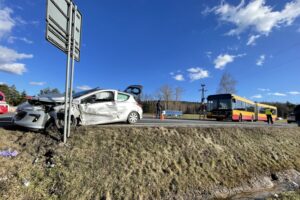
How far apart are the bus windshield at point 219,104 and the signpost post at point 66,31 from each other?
18.8 metres

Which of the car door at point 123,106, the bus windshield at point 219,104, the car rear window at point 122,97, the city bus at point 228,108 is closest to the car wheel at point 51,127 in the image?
the car door at point 123,106

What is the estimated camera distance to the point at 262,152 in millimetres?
10875

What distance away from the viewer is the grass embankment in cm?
546

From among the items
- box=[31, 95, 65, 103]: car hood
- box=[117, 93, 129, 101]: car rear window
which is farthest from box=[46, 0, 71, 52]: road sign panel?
box=[117, 93, 129, 101]: car rear window

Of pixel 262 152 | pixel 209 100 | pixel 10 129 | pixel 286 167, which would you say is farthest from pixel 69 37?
pixel 209 100

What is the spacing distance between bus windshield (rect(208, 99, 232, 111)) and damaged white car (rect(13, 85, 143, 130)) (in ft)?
49.2

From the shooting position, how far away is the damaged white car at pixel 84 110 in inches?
287

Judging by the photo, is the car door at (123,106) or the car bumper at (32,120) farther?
the car door at (123,106)

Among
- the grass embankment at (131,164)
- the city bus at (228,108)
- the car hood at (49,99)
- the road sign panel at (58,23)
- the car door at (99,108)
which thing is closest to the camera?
the grass embankment at (131,164)

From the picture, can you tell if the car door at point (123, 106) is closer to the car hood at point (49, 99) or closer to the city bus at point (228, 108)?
the car hood at point (49, 99)

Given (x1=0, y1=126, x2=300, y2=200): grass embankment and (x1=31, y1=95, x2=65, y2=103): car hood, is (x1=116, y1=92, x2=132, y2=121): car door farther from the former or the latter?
(x1=31, y1=95, x2=65, y2=103): car hood

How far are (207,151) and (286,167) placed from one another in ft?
14.2

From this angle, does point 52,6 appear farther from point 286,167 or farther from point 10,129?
point 286,167

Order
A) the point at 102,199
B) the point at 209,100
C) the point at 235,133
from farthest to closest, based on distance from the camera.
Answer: the point at 209,100 < the point at 235,133 < the point at 102,199
